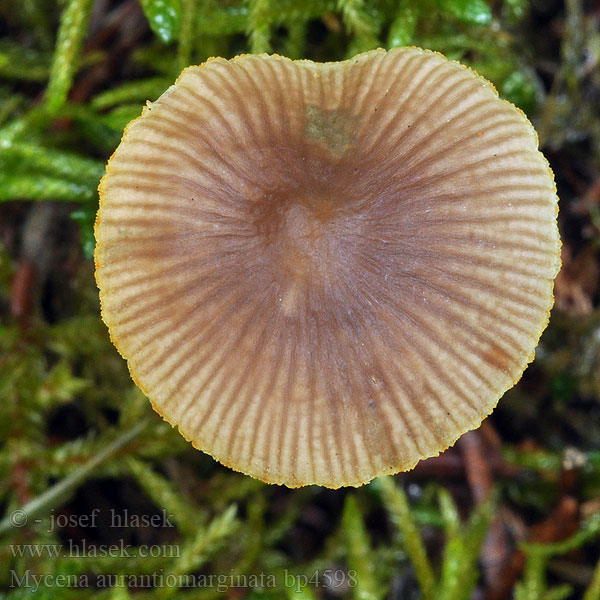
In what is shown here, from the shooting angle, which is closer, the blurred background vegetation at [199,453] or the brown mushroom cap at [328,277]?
the brown mushroom cap at [328,277]

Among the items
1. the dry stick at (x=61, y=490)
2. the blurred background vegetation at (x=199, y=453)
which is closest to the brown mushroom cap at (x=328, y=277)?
the blurred background vegetation at (x=199, y=453)

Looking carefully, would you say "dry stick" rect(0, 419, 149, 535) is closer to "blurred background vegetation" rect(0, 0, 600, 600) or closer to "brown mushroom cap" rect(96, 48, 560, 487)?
"blurred background vegetation" rect(0, 0, 600, 600)

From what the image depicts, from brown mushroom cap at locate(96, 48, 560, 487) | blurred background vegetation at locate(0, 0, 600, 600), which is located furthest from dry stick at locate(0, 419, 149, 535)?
brown mushroom cap at locate(96, 48, 560, 487)

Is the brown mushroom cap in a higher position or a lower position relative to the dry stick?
higher

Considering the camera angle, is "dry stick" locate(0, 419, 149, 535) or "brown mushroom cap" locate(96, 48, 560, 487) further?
"dry stick" locate(0, 419, 149, 535)

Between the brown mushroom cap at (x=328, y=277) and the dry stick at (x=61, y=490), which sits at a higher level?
the brown mushroom cap at (x=328, y=277)

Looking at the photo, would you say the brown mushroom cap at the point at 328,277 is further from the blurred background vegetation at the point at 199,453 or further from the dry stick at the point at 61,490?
the dry stick at the point at 61,490
